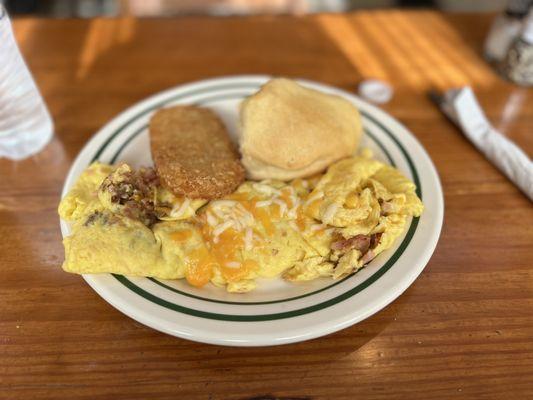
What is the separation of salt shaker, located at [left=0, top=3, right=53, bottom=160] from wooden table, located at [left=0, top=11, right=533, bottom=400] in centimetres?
6

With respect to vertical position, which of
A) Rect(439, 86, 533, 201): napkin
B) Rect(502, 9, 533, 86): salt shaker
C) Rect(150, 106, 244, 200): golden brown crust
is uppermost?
Rect(502, 9, 533, 86): salt shaker

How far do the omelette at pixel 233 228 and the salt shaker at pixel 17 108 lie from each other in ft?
1.47

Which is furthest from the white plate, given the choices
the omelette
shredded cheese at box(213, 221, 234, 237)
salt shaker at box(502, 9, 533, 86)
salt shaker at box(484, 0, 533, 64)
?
salt shaker at box(484, 0, 533, 64)

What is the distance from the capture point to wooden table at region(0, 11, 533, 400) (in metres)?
1.09

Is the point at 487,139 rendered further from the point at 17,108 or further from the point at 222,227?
the point at 17,108

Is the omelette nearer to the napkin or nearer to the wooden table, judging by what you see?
the wooden table

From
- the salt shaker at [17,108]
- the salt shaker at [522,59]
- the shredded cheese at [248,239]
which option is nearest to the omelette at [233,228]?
the shredded cheese at [248,239]

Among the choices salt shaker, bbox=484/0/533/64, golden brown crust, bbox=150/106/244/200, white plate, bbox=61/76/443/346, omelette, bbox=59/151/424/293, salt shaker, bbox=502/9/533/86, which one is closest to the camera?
white plate, bbox=61/76/443/346

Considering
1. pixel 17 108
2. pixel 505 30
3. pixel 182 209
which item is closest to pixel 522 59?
pixel 505 30

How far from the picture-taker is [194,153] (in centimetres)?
152

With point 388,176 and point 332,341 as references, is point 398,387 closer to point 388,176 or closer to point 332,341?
point 332,341

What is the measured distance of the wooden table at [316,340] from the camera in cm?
109

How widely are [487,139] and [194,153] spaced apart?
Answer: 45.5 inches

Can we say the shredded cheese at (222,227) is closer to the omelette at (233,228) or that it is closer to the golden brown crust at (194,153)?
the omelette at (233,228)
